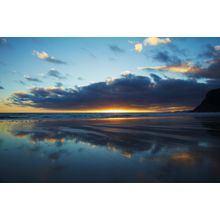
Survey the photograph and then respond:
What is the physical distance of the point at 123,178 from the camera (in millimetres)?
2809

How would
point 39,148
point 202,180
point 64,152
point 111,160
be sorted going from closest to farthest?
point 202,180 → point 111,160 → point 64,152 → point 39,148

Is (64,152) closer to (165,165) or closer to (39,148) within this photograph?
(39,148)

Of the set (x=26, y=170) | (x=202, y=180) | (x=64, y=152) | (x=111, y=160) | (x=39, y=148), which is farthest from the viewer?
(x=39, y=148)

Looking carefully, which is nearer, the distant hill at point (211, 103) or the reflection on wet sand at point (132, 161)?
the reflection on wet sand at point (132, 161)

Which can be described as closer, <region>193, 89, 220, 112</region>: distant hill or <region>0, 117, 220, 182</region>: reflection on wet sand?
<region>0, 117, 220, 182</region>: reflection on wet sand

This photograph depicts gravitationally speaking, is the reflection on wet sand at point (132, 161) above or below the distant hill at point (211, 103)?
below

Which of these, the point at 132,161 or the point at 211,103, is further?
the point at 211,103

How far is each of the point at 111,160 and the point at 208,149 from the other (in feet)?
7.63

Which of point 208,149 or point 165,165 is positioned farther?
point 208,149

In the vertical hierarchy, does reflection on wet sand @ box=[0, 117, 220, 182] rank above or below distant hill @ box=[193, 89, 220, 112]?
below

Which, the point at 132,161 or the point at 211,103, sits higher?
the point at 211,103
